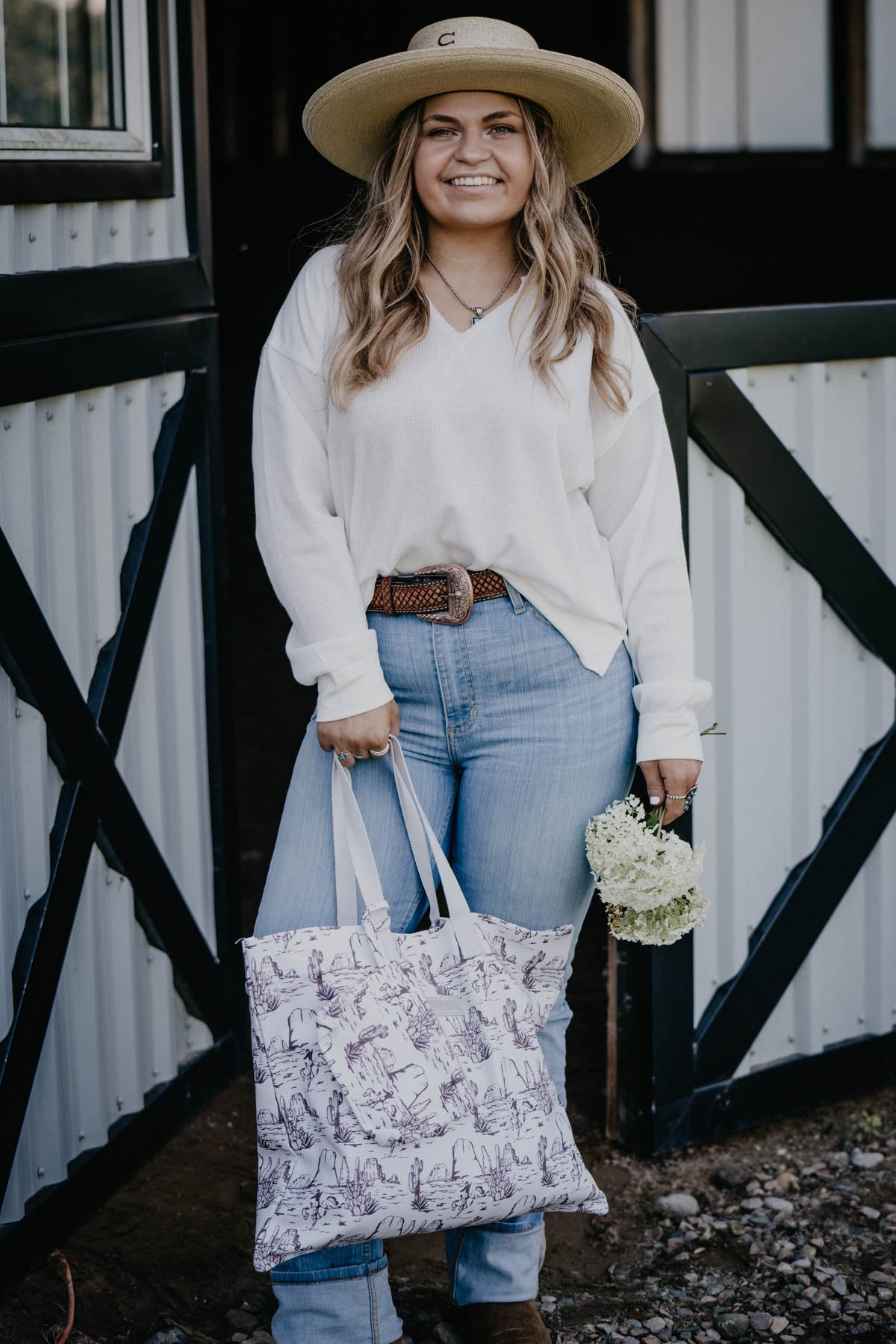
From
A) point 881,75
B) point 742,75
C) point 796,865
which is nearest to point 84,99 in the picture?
point 796,865

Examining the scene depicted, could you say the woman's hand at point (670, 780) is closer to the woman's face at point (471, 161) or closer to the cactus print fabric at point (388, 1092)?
the cactus print fabric at point (388, 1092)

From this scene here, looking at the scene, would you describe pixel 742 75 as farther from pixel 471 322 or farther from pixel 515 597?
pixel 515 597

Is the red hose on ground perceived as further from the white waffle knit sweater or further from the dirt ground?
the white waffle knit sweater

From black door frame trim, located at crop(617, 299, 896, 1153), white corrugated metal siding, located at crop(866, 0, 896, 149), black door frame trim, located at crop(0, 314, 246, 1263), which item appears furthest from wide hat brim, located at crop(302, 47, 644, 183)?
white corrugated metal siding, located at crop(866, 0, 896, 149)

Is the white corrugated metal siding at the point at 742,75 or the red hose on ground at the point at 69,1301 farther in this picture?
the white corrugated metal siding at the point at 742,75

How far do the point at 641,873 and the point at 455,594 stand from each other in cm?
50

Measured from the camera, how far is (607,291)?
7.72 feet

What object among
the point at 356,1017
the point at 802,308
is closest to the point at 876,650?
the point at 802,308

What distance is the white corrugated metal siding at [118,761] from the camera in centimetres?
263

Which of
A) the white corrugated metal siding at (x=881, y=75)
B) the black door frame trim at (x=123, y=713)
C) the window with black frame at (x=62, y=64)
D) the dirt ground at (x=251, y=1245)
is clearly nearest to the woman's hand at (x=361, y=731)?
the black door frame trim at (x=123, y=713)

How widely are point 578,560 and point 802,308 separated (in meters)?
1.12

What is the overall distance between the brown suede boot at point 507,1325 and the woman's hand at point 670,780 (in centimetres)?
84

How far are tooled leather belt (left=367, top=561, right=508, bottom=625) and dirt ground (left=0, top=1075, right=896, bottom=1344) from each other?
1.31 metres

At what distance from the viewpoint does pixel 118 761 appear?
298 centimetres
